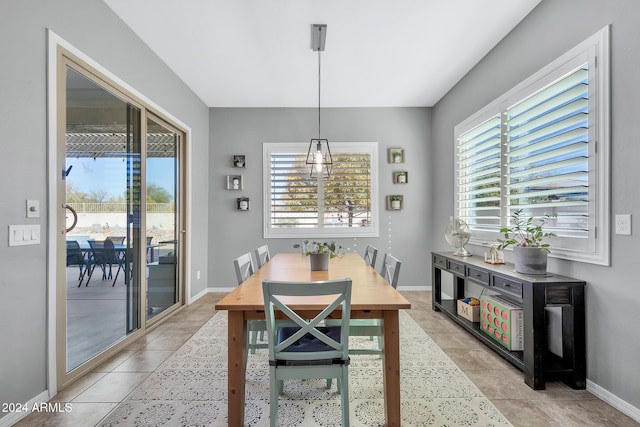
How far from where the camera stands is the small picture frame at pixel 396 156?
4703 mm

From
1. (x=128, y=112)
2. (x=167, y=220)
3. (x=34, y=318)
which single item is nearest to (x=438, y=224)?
(x=167, y=220)

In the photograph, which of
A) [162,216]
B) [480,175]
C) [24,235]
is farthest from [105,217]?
[480,175]

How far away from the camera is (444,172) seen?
436cm

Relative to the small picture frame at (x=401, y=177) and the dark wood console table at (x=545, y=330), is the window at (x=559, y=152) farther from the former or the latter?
the small picture frame at (x=401, y=177)

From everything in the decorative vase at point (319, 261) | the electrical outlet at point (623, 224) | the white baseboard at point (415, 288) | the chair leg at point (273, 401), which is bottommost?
the white baseboard at point (415, 288)

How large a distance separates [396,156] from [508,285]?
110 inches

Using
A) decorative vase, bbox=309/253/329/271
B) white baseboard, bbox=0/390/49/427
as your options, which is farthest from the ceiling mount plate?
white baseboard, bbox=0/390/49/427

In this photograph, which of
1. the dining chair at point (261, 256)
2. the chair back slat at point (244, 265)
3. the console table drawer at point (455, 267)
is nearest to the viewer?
the chair back slat at point (244, 265)

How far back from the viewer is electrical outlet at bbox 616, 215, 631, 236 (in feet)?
5.86

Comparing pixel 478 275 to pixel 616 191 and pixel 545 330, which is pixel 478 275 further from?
pixel 616 191

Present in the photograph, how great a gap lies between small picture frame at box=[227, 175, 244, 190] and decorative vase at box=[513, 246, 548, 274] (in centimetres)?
369

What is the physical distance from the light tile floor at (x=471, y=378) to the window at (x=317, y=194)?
1994 mm

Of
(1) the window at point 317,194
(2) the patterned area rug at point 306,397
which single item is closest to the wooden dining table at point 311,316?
(2) the patterned area rug at point 306,397

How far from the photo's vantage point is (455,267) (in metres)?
3.22
